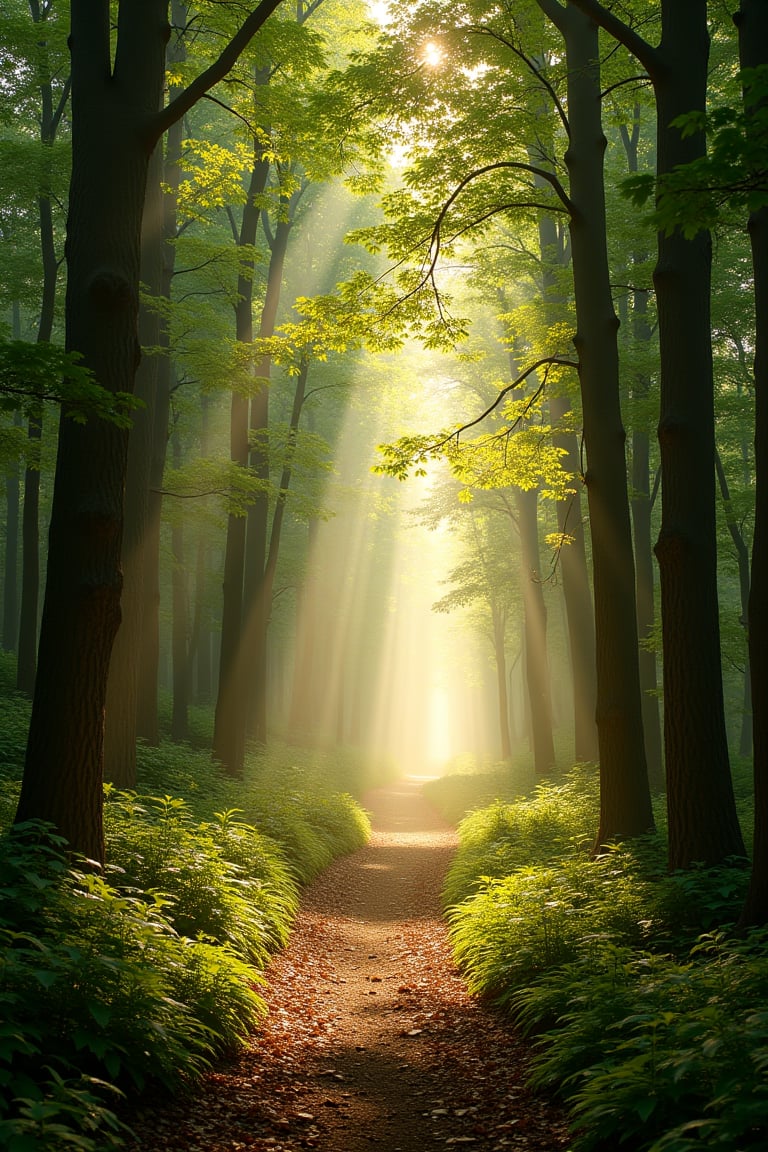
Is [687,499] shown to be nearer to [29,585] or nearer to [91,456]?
[91,456]

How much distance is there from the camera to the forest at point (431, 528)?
13.5 feet

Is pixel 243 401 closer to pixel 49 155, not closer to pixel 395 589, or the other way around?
pixel 49 155

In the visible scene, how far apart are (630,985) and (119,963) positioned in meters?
2.88

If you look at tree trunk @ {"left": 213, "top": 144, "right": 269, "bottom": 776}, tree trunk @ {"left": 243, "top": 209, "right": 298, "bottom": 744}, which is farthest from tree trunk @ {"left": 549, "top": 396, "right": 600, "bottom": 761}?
tree trunk @ {"left": 243, "top": 209, "right": 298, "bottom": 744}

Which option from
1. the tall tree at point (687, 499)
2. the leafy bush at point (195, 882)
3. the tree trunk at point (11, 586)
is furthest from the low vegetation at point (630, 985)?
the tree trunk at point (11, 586)

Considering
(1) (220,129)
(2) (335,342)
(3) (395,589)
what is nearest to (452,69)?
(2) (335,342)

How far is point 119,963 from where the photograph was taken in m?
4.10

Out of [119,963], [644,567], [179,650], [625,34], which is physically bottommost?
[119,963]

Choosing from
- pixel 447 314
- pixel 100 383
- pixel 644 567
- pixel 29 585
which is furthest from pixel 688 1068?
pixel 29 585

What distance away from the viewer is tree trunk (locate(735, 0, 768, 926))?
16.8 feet

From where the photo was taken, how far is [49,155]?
13.8 meters

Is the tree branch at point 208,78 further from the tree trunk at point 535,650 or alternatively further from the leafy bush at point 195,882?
the tree trunk at point 535,650

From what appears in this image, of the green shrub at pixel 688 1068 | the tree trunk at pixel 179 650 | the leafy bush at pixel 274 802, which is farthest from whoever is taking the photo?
the tree trunk at pixel 179 650

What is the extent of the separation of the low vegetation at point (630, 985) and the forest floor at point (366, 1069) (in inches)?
10.9
